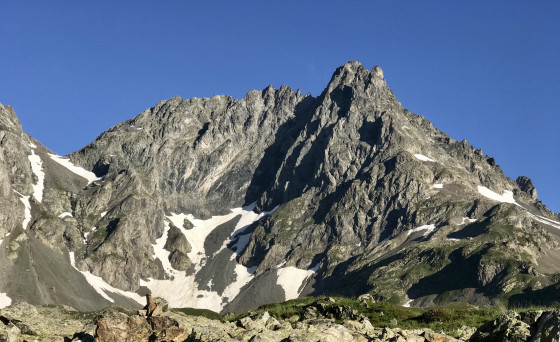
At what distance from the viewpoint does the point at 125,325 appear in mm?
26688

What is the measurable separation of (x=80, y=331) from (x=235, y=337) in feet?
39.1

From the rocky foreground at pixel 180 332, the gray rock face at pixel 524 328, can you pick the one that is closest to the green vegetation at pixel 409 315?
the rocky foreground at pixel 180 332

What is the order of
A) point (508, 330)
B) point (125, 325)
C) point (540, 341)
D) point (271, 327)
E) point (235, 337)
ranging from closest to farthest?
point (540, 341) → point (508, 330) → point (235, 337) → point (125, 325) → point (271, 327)

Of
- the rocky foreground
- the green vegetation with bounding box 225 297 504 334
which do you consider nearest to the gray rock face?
the rocky foreground

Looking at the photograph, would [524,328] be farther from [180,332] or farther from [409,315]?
[409,315]

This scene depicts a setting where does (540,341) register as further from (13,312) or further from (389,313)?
(13,312)

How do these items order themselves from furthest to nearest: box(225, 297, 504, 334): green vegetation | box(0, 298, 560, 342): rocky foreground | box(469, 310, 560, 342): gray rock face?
box(225, 297, 504, 334): green vegetation < box(0, 298, 560, 342): rocky foreground < box(469, 310, 560, 342): gray rock face

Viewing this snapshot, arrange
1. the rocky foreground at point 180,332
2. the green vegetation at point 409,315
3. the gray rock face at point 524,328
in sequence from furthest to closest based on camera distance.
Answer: the green vegetation at point 409,315
the rocky foreground at point 180,332
the gray rock face at point 524,328

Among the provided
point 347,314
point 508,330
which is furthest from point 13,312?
point 508,330

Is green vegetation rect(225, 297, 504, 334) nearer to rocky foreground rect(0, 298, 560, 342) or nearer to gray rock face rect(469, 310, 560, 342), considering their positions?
rocky foreground rect(0, 298, 560, 342)

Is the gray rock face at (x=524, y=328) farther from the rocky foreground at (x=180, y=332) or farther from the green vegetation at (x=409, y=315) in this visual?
the green vegetation at (x=409, y=315)

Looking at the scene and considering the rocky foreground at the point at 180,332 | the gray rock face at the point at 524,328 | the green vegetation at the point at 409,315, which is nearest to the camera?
the gray rock face at the point at 524,328

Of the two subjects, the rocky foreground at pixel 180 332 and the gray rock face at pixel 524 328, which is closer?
the gray rock face at pixel 524 328

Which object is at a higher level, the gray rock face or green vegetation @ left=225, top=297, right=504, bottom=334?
green vegetation @ left=225, top=297, right=504, bottom=334
